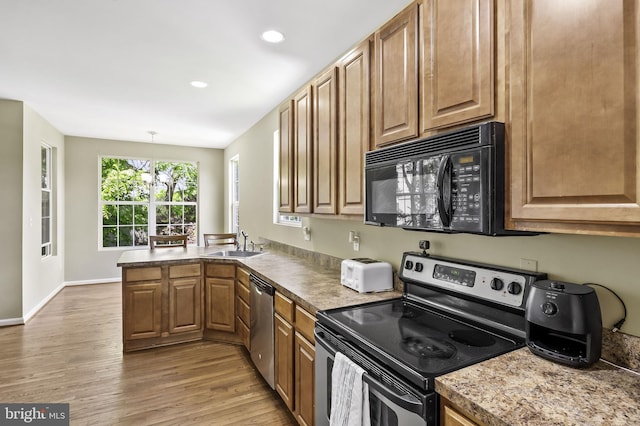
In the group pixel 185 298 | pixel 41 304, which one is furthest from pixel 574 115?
pixel 41 304

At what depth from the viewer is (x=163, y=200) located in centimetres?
668

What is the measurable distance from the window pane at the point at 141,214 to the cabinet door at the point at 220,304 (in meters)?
3.78

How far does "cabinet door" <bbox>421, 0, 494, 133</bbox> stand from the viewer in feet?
3.99

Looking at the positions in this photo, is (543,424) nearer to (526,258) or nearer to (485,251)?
(526,258)

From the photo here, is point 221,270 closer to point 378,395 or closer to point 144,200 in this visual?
point 378,395

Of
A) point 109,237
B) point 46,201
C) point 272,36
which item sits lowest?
point 109,237

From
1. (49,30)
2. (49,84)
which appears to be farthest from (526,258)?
(49,84)

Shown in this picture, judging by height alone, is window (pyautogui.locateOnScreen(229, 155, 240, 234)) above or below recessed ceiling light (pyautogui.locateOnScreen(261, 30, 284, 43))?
below

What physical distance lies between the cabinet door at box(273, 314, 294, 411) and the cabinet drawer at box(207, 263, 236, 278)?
1.24 meters

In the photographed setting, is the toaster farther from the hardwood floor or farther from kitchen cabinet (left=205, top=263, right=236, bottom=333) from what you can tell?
kitchen cabinet (left=205, top=263, right=236, bottom=333)

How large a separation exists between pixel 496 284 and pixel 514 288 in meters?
0.08

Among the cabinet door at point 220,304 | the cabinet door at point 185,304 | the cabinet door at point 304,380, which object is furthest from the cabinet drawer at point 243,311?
the cabinet door at point 304,380

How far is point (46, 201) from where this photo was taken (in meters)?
5.23

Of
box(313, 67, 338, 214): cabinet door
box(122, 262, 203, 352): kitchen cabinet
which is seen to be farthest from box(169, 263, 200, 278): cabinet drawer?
box(313, 67, 338, 214): cabinet door
